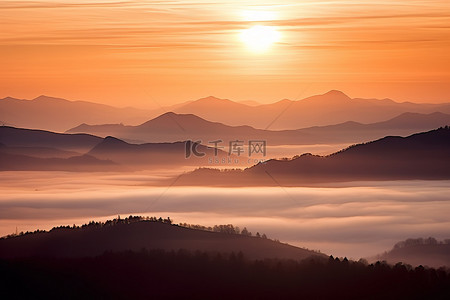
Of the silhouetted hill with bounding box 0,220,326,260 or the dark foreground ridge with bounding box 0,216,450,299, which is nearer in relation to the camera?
the dark foreground ridge with bounding box 0,216,450,299

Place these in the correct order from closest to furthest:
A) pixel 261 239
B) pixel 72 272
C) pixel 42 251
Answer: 1. pixel 72 272
2. pixel 42 251
3. pixel 261 239

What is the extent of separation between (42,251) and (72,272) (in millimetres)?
13318

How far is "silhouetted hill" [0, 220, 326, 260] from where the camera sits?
6196 inches

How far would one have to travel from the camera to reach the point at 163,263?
6107 inches

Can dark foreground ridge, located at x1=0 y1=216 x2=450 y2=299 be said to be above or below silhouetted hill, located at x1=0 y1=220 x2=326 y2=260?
below

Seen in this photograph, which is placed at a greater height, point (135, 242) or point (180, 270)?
point (135, 242)

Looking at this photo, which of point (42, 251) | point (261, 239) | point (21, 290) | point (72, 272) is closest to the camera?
→ point (21, 290)

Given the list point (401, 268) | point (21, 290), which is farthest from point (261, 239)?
point (21, 290)

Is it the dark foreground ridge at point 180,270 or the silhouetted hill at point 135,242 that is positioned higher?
the silhouetted hill at point 135,242

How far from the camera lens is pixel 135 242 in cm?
16138

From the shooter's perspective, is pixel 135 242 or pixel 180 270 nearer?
pixel 180 270

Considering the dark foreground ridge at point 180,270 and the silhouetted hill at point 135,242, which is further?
the silhouetted hill at point 135,242

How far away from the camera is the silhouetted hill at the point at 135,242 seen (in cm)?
15738

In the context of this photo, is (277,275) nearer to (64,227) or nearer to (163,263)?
(163,263)
